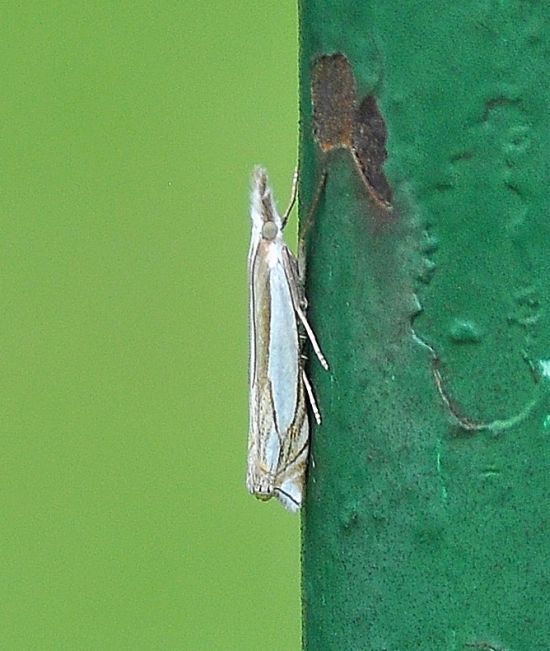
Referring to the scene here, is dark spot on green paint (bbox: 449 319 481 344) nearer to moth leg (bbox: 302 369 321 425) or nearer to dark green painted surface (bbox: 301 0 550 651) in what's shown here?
dark green painted surface (bbox: 301 0 550 651)

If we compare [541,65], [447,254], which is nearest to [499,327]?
[447,254]

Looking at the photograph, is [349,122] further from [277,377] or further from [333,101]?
[277,377]

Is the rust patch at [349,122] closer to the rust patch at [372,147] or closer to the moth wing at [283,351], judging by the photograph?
the rust patch at [372,147]

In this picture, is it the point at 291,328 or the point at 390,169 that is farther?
the point at 291,328

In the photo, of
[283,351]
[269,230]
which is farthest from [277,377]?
[269,230]

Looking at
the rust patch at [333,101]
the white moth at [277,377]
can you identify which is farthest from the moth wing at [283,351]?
the rust patch at [333,101]

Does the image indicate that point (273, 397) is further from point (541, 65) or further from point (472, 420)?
point (541, 65)

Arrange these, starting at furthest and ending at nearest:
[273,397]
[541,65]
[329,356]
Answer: [273,397] < [329,356] < [541,65]

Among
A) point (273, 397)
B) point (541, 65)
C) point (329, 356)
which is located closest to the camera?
point (541, 65)
